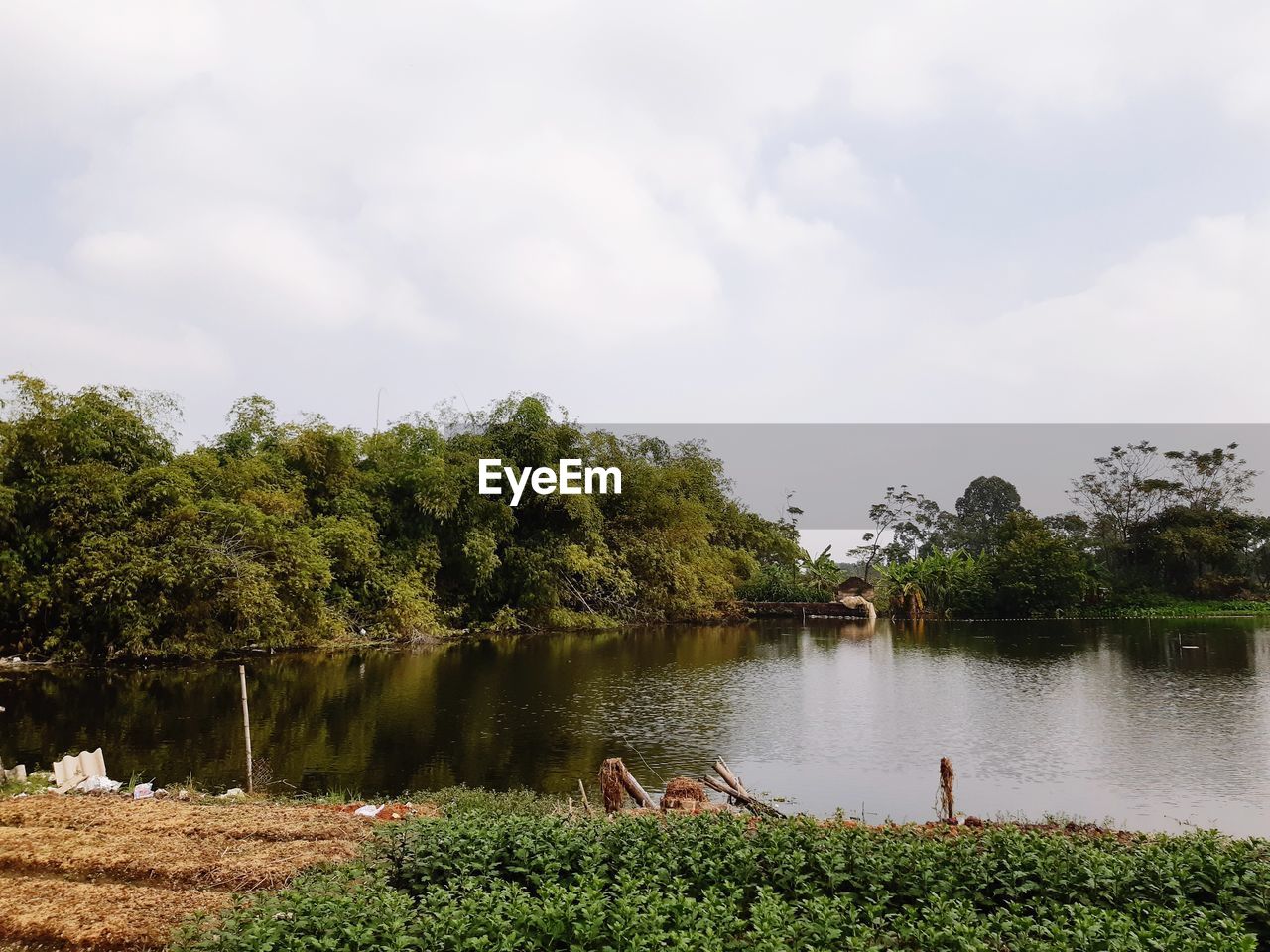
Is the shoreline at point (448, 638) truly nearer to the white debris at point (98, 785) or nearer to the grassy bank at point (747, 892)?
the white debris at point (98, 785)

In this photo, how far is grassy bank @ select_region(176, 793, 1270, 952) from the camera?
445cm

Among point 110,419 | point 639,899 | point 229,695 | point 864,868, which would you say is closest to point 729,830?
point 864,868

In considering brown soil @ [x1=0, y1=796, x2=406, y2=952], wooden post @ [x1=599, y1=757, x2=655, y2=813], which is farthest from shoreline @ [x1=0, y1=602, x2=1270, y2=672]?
wooden post @ [x1=599, y1=757, x2=655, y2=813]

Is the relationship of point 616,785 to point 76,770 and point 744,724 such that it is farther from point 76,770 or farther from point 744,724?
point 76,770

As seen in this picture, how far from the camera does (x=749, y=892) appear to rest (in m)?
5.87

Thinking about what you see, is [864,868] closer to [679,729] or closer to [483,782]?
[483,782]

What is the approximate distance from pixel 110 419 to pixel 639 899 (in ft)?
80.9

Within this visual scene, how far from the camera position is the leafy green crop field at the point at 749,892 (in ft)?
14.6

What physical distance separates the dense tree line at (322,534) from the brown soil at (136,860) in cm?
1554

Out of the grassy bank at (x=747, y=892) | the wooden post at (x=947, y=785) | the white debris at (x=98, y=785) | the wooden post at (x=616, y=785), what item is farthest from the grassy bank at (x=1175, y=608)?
the white debris at (x=98, y=785)

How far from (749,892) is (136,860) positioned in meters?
4.92

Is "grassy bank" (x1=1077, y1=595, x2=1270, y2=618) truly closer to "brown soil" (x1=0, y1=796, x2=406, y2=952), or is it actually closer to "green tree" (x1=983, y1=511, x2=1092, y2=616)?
"green tree" (x1=983, y1=511, x2=1092, y2=616)

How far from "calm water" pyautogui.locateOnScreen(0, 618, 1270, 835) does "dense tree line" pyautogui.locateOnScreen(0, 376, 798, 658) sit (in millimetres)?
2258

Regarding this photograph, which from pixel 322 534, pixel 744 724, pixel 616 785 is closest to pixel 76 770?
pixel 616 785
